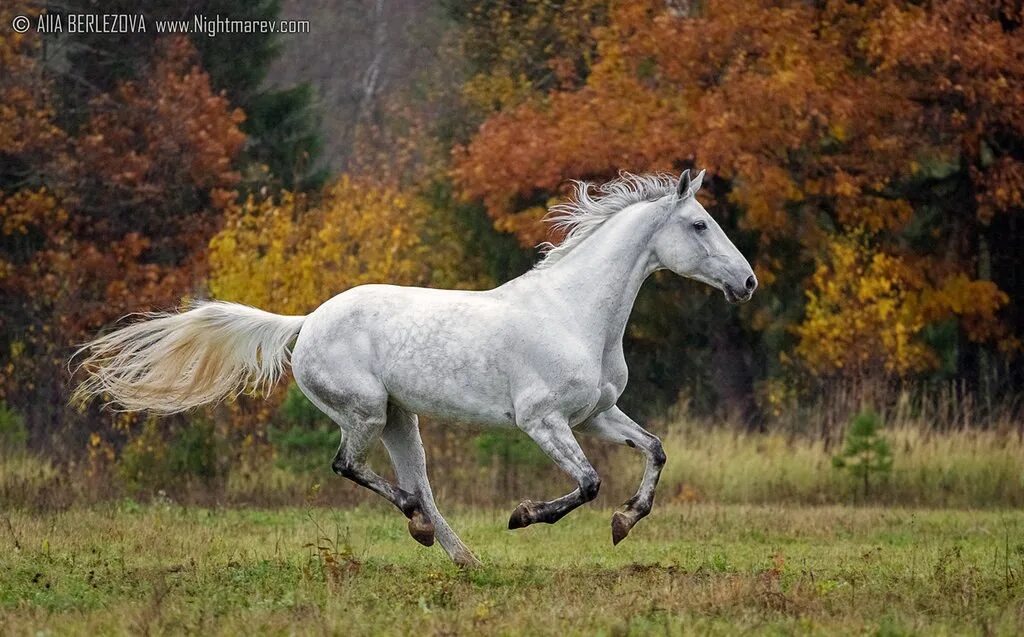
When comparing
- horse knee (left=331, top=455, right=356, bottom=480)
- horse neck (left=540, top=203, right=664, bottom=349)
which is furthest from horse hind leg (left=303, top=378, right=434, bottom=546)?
horse neck (left=540, top=203, right=664, bottom=349)

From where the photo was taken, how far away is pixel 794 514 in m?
13.9

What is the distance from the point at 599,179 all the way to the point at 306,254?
4.00m

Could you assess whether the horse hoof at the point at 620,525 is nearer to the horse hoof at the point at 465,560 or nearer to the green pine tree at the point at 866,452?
the horse hoof at the point at 465,560

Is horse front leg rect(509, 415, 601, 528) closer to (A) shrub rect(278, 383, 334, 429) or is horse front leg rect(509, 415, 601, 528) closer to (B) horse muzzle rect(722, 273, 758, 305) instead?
(B) horse muzzle rect(722, 273, 758, 305)

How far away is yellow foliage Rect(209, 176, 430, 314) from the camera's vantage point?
2031cm

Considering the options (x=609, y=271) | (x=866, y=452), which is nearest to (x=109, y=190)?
(x=866, y=452)

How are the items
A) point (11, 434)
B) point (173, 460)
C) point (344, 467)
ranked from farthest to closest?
point (11, 434) → point (173, 460) → point (344, 467)

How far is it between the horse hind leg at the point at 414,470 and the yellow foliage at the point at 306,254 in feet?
33.4

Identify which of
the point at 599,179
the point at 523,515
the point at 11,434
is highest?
the point at 599,179

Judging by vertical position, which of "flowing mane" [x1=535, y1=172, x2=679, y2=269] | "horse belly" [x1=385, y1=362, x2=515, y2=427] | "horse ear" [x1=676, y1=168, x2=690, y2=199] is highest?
"horse ear" [x1=676, y1=168, x2=690, y2=199]

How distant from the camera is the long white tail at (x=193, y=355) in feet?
33.5

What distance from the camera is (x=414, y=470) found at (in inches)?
386

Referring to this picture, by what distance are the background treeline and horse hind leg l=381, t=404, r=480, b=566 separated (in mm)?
6094

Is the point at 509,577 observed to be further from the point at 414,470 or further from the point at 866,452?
the point at 866,452
